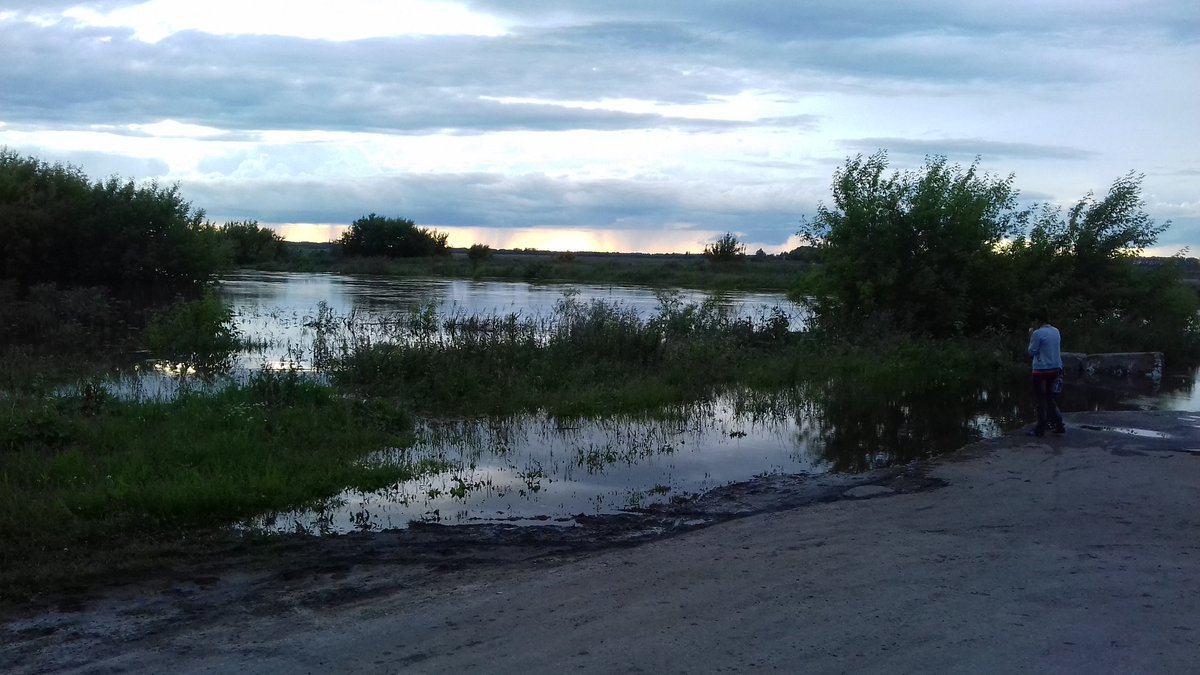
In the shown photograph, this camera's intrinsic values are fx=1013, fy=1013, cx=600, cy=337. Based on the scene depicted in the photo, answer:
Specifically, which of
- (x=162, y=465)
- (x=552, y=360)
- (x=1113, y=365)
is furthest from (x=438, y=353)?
(x=1113, y=365)

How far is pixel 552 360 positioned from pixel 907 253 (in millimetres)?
12363

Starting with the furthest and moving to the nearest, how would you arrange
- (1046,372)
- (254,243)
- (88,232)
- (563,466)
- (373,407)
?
1. (254,243)
2. (88,232)
3. (1046,372)
4. (373,407)
5. (563,466)

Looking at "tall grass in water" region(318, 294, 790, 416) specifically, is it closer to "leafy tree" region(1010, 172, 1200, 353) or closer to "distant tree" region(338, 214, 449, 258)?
"leafy tree" region(1010, 172, 1200, 353)

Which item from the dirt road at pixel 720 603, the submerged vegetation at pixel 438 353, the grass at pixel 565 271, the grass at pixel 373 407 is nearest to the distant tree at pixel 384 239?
the grass at pixel 565 271

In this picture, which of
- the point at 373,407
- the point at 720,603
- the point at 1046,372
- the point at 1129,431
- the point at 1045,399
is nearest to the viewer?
the point at 720,603

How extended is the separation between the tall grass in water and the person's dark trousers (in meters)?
5.56

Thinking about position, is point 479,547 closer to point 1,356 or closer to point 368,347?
point 368,347

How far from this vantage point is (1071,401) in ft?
63.7

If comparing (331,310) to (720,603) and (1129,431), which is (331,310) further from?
(720,603)

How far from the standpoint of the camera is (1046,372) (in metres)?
14.2

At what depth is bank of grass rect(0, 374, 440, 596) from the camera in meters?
8.18

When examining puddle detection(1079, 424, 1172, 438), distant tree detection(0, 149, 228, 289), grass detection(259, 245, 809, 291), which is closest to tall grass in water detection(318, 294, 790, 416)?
puddle detection(1079, 424, 1172, 438)

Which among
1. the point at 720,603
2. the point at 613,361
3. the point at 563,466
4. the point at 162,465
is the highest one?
the point at 613,361

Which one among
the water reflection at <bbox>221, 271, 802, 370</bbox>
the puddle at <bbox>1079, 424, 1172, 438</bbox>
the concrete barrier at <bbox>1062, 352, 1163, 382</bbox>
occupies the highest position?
the water reflection at <bbox>221, 271, 802, 370</bbox>
